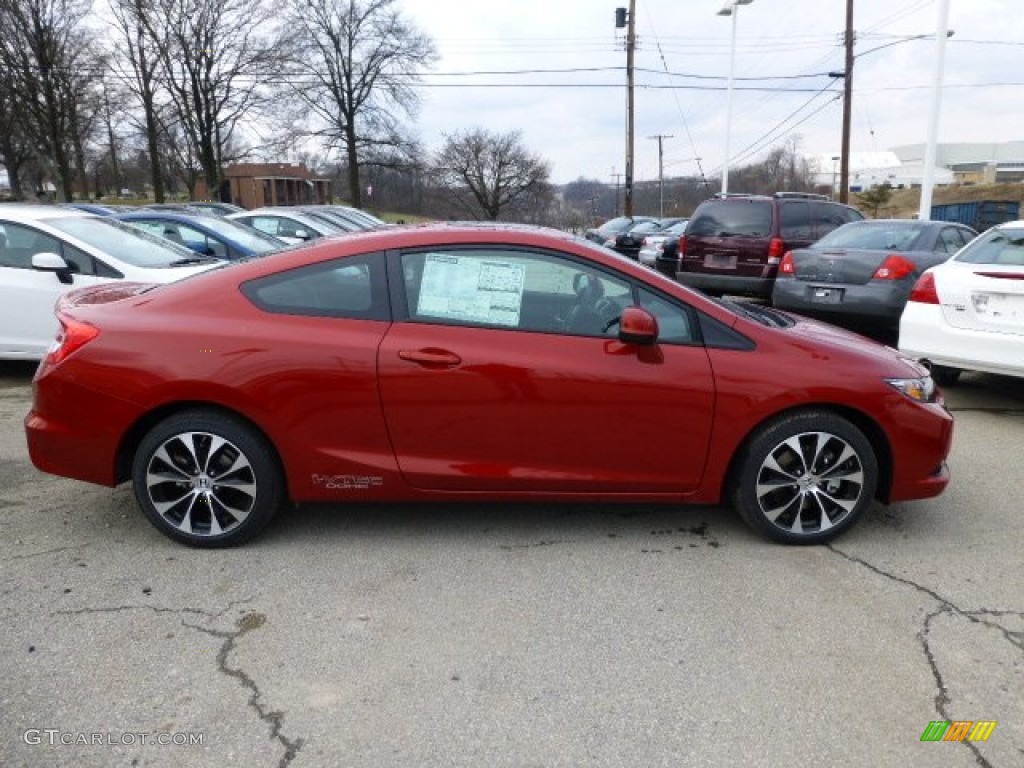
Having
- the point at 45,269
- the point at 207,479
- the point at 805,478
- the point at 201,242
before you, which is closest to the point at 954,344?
the point at 805,478

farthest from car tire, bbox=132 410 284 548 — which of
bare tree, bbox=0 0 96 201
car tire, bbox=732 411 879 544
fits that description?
bare tree, bbox=0 0 96 201

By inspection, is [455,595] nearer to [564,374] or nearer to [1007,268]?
[564,374]

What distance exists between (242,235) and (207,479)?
7383mm

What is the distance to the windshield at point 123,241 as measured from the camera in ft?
22.2

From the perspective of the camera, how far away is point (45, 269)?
20.8ft

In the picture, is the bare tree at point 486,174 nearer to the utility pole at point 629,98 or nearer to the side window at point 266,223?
the utility pole at point 629,98

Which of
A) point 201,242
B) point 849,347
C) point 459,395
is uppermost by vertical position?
point 201,242

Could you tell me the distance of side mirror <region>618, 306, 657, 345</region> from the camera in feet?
10.9

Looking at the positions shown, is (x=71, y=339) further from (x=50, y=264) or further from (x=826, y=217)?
(x=826, y=217)

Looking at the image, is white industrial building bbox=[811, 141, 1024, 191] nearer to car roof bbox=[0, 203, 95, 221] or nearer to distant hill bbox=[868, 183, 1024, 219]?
distant hill bbox=[868, 183, 1024, 219]

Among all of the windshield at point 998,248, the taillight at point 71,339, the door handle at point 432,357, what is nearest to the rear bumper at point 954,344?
the windshield at point 998,248

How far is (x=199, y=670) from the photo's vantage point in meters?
2.65

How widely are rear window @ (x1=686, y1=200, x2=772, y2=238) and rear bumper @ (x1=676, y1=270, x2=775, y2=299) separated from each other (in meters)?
0.59

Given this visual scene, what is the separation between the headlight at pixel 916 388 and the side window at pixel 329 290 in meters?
2.38
